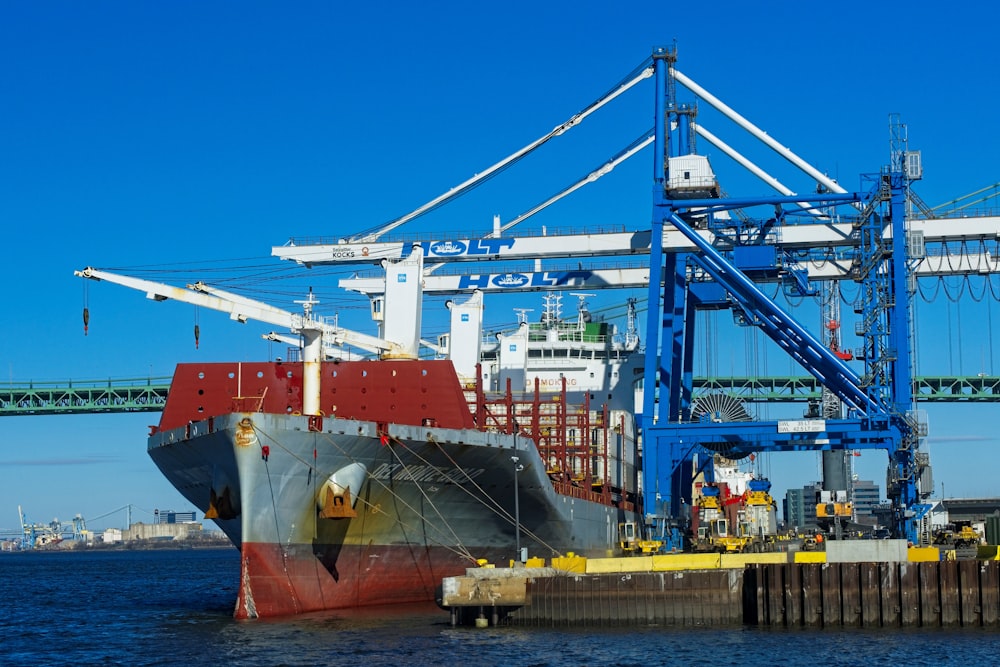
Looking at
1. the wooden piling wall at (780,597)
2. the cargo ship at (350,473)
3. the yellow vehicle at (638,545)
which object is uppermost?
the cargo ship at (350,473)

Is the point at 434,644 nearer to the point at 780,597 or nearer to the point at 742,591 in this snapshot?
the point at 742,591

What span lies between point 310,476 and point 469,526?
21.9 ft

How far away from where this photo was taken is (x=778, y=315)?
48906mm

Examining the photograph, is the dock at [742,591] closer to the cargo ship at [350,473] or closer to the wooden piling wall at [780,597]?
the wooden piling wall at [780,597]

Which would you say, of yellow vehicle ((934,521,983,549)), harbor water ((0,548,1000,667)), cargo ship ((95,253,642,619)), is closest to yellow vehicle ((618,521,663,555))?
cargo ship ((95,253,642,619))

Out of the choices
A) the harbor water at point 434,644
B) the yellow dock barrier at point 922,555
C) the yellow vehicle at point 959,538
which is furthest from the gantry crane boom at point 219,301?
the yellow vehicle at point 959,538

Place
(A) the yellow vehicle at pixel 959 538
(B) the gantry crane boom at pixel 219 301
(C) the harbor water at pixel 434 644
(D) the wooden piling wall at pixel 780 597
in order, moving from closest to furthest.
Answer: (C) the harbor water at pixel 434 644, (D) the wooden piling wall at pixel 780 597, (B) the gantry crane boom at pixel 219 301, (A) the yellow vehicle at pixel 959 538

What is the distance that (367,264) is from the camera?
52.6 meters

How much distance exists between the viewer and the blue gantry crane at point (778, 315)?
47875 millimetres

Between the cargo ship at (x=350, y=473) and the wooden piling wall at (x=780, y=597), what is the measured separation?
2466mm

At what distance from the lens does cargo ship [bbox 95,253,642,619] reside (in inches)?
1400

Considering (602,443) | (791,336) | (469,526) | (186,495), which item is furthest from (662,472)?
(186,495)

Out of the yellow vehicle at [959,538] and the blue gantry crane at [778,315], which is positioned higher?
the blue gantry crane at [778,315]

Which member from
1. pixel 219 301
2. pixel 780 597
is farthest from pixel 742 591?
pixel 219 301
